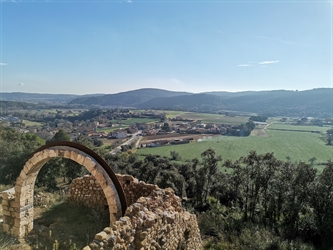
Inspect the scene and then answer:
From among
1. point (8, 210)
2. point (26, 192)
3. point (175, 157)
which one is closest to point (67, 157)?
point (26, 192)

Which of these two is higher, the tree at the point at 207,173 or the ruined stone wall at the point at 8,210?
the ruined stone wall at the point at 8,210

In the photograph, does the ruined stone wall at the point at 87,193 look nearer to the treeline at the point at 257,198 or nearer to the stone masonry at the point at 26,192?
the stone masonry at the point at 26,192

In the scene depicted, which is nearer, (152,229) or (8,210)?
(152,229)

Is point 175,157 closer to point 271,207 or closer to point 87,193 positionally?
point 271,207

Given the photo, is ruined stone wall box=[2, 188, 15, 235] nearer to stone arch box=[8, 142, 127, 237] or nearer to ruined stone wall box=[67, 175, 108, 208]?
stone arch box=[8, 142, 127, 237]

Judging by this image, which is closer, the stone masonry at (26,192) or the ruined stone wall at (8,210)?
the stone masonry at (26,192)

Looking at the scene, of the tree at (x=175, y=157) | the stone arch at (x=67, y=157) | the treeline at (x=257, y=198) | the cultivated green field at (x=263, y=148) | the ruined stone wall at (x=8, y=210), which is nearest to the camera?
the stone arch at (x=67, y=157)

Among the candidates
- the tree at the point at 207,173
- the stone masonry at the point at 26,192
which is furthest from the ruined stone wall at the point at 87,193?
the tree at the point at 207,173
